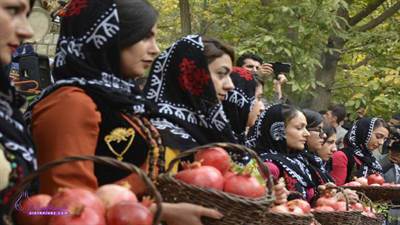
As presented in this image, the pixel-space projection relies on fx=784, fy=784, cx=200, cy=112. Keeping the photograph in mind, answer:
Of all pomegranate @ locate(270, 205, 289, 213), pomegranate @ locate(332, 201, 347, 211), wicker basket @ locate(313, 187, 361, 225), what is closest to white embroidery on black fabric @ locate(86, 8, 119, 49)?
pomegranate @ locate(270, 205, 289, 213)

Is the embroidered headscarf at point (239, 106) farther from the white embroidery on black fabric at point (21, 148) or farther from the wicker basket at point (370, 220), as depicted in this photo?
the white embroidery on black fabric at point (21, 148)

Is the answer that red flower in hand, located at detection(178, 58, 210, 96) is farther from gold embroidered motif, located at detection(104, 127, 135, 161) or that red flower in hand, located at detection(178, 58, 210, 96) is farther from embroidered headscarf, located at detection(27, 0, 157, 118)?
gold embroidered motif, located at detection(104, 127, 135, 161)

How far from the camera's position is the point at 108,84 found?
2.77 metres

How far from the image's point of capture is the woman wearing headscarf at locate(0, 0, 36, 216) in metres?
2.18

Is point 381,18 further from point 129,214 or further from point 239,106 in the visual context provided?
point 129,214

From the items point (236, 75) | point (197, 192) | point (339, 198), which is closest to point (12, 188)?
point (197, 192)

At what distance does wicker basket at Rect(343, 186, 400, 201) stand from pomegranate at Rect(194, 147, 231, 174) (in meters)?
2.84

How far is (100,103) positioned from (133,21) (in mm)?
385

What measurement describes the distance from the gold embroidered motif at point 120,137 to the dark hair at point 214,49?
2.72ft

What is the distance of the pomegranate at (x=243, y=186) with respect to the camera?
262 cm

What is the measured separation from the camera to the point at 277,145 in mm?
5137

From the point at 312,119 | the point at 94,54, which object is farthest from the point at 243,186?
the point at 312,119

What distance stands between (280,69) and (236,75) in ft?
7.91

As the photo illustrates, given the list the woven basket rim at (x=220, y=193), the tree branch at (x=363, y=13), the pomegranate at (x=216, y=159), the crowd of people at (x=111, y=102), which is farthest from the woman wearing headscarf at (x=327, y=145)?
the tree branch at (x=363, y=13)
